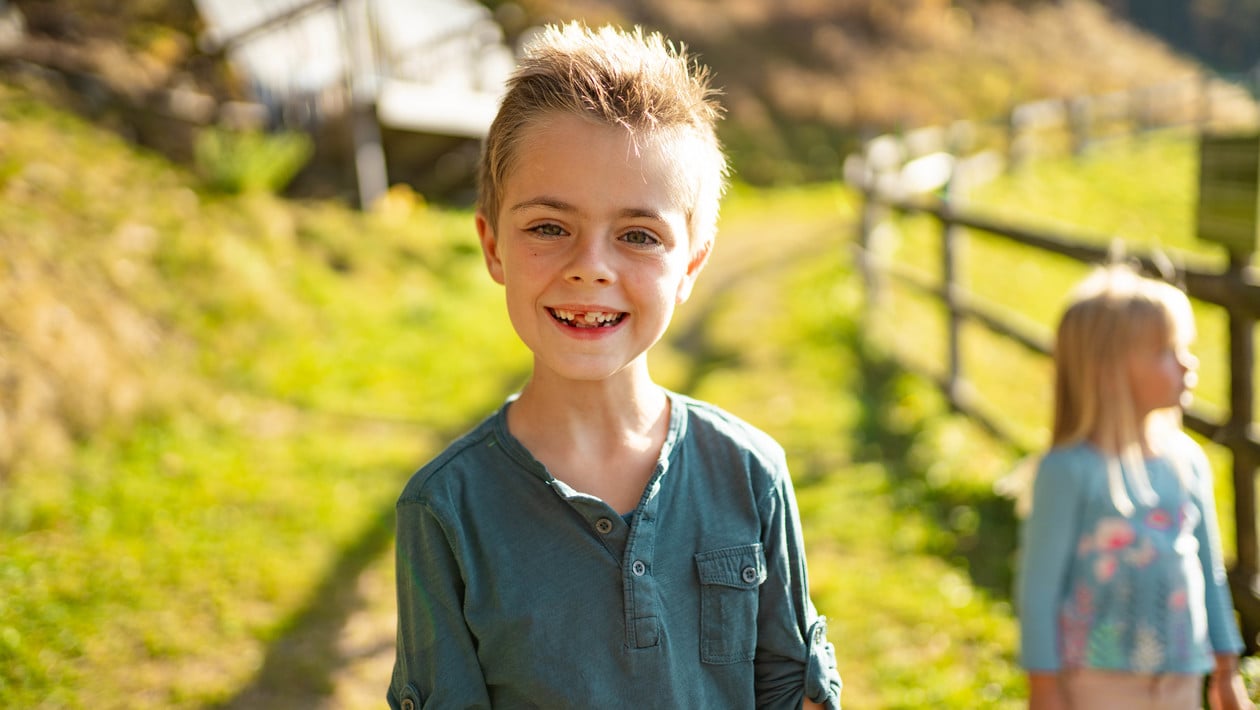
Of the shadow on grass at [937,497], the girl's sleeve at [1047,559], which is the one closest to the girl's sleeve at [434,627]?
the girl's sleeve at [1047,559]

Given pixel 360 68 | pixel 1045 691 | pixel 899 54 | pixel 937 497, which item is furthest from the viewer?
pixel 899 54

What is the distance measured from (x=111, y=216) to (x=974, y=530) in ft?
17.1

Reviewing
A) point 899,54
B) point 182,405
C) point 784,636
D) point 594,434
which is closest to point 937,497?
point 784,636

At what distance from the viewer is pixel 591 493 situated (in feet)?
5.00

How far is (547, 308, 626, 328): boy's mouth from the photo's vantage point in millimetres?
1457

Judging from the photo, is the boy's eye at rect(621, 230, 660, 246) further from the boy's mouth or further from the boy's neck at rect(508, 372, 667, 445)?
the boy's neck at rect(508, 372, 667, 445)

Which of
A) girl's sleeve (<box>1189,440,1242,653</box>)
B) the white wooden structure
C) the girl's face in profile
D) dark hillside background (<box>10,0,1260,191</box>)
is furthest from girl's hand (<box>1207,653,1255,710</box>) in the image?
dark hillside background (<box>10,0,1260,191</box>)

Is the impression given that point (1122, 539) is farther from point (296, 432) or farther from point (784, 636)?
point (296, 432)

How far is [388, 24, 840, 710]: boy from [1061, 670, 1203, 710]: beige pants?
2.71 ft

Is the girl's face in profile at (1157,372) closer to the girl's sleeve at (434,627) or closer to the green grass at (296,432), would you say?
the green grass at (296,432)

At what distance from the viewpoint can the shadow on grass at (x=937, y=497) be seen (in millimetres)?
3947

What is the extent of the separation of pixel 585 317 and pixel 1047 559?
120 centimetres

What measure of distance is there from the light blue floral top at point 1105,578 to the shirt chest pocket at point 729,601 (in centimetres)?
83

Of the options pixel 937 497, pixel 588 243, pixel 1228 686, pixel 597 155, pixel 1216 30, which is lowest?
pixel 937 497
